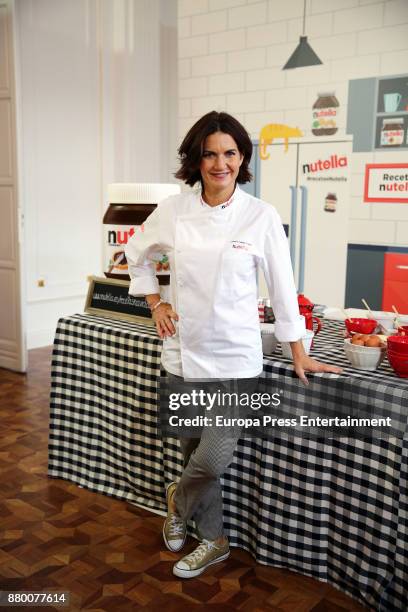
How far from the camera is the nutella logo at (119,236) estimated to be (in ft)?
8.44

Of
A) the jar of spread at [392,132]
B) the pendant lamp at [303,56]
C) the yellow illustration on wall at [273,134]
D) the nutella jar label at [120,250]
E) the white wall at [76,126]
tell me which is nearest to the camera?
the nutella jar label at [120,250]

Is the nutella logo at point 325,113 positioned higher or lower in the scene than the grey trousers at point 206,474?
higher

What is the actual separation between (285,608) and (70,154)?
4442mm

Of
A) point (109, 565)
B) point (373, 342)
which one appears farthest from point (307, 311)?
point (109, 565)

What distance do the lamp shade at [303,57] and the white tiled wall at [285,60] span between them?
0.12ft

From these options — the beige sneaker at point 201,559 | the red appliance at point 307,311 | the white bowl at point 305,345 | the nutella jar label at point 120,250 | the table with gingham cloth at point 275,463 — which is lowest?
the beige sneaker at point 201,559

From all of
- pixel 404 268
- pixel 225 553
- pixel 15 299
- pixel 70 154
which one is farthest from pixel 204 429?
pixel 70 154

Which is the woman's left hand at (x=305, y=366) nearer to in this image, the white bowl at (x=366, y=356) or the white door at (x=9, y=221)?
the white bowl at (x=366, y=356)

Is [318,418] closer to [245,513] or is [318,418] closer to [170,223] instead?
[245,513]

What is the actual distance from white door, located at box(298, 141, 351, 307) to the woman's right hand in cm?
262

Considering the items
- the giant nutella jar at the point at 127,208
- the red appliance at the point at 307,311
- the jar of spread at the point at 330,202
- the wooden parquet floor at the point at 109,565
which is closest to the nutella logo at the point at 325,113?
the jar of spread at the point at 330,202

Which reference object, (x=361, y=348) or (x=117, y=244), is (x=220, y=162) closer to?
(x=361, y=348)

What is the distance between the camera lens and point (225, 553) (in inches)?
89.0

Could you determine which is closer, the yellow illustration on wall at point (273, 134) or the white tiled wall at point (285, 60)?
the white tiled wall at point (285, 60)
